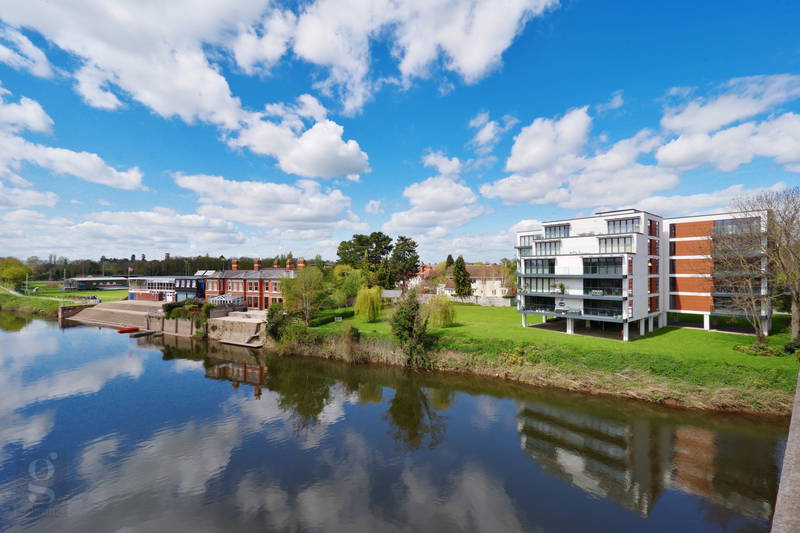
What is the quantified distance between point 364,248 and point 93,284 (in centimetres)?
9247

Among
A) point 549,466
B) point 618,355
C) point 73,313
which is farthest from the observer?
point 73,313

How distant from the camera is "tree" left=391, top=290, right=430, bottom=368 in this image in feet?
112

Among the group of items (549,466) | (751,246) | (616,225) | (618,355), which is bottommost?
(549,466)

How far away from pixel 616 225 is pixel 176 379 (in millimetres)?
45485

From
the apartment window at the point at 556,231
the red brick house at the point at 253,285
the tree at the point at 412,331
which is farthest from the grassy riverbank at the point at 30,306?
the apartment window at the point at 556,231

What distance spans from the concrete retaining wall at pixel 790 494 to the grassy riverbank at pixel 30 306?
3751 inches

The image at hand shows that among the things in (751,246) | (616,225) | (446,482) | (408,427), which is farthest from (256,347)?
(751,246)

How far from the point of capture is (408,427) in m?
23.2

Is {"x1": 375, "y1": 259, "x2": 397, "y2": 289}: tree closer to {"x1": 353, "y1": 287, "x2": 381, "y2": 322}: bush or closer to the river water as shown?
{"x1": 353, "y1": 287, "x2": 381, "y2": 322}: bush

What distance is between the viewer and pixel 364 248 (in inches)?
3214

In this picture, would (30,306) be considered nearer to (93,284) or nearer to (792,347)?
(93,284)

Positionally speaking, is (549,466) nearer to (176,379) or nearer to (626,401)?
(626,401)

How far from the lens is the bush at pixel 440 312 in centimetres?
4038

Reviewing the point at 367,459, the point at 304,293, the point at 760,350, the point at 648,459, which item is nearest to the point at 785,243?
the point at 760,350
